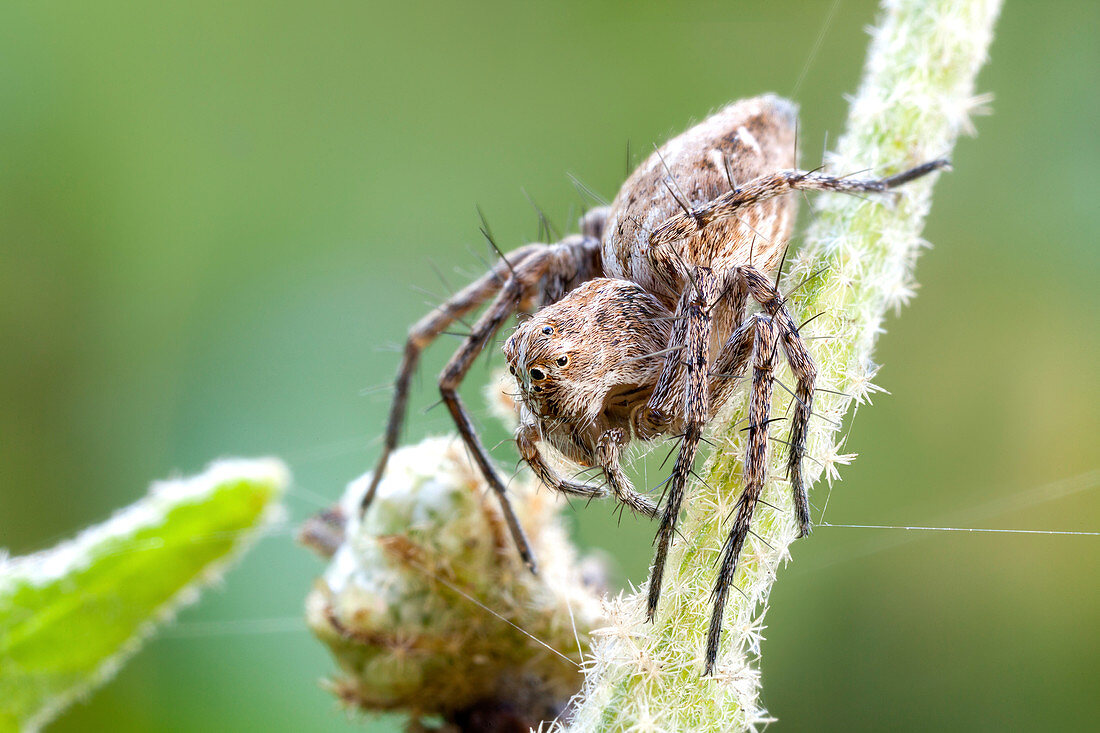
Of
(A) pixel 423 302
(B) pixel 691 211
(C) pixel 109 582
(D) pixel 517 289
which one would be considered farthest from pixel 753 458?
(A) pixel 423 302

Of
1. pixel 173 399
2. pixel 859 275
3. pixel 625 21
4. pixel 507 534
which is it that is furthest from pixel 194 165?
pixel 859 275

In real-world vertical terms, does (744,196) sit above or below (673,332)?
above

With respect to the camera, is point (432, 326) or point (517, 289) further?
point (432, 326)

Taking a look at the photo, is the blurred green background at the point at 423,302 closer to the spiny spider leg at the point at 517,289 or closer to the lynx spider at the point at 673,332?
the spiny spider leg at the point at 517,289

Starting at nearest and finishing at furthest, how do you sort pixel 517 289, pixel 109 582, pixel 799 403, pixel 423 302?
pixel 109 582 → pixel 799 403 → pixel 517 289 → pixel 423 302

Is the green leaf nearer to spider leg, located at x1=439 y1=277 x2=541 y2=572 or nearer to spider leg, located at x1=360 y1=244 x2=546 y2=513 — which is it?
spider leg, located at x1=439 y1=277 x2=541 y2=572

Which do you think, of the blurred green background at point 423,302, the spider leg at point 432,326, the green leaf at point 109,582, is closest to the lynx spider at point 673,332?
the spider leg at point 432,326

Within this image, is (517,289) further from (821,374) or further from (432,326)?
(821,374)

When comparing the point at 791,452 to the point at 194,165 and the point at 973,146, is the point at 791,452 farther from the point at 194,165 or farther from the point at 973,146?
the point at 194,165
